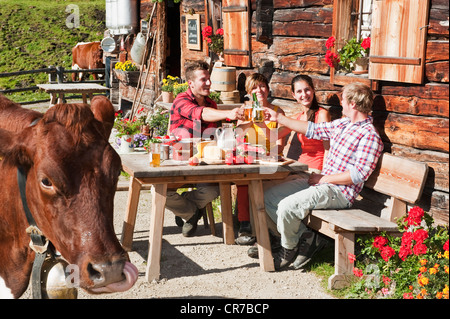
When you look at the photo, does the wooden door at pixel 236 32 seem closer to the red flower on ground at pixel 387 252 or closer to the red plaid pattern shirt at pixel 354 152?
the red plaid pattern shirt at pixel 354 152

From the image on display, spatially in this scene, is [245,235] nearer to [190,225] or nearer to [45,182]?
[190,225]

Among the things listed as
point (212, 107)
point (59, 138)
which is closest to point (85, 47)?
point (212, 107)

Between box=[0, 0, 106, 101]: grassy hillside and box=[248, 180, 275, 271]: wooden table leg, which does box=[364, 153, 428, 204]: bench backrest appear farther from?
box=[0, 0, 106, 101]: grassy hillside

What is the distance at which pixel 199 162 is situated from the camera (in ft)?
16.6

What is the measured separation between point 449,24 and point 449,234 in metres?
1.59

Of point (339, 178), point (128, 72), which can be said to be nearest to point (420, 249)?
point (339, 178)

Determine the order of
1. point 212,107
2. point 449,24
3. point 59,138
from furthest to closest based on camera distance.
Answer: point 212,107 → point 449,24 → point 59,138

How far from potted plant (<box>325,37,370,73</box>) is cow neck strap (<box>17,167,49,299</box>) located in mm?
3864

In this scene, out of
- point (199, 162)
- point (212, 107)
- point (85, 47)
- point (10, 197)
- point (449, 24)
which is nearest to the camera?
point (10, 197)

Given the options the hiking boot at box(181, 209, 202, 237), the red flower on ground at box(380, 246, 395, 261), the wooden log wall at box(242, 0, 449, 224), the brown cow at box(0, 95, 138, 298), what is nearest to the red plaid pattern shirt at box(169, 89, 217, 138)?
the hiking boot at box(181, 209, 202, 237)

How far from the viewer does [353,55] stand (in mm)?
5816

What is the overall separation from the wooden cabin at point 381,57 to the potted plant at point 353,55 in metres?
0.12

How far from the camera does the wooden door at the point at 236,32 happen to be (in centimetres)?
838

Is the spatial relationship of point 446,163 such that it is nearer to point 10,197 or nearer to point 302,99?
point 302,99
